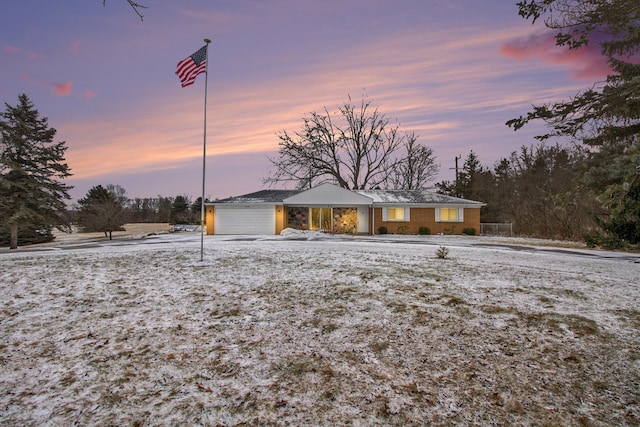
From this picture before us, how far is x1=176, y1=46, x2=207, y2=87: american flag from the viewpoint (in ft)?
28.1

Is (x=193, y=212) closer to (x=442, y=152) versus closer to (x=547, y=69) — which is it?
(x=442, y=152)

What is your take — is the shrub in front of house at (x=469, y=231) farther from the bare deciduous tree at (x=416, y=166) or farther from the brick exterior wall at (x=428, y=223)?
the bare deciduous tree at (x=416, y=166)

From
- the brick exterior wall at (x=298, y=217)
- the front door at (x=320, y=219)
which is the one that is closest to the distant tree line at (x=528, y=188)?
the front door at (x=320, y=219)

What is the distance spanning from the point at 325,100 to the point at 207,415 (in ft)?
112

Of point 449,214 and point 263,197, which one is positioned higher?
point 263,197

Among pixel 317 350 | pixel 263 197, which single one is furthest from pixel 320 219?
pixel 317 350

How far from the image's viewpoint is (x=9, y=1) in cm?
340

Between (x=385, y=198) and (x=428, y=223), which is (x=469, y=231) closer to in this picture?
(x=428, y=223)

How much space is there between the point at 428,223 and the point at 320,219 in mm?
8819

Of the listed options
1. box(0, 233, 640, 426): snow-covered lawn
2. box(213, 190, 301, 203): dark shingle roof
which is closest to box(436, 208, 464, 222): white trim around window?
box(213, 190, 301, 203): dark shingle roof

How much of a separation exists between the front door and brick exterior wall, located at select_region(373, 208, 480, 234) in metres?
3.83

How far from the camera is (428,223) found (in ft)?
82.1

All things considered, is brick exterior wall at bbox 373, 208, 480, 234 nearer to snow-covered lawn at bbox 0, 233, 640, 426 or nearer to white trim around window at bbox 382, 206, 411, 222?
white trim around window at bbox 382, 206, 411, 222

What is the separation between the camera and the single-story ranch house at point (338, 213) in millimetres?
23422
